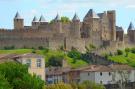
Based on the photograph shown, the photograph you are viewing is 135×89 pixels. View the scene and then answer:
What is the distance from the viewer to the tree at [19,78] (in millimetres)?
59906

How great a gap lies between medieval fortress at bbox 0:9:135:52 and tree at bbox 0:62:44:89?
2885 inches

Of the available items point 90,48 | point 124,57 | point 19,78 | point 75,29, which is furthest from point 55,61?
point 19,78

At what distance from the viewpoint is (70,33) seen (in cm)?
14550

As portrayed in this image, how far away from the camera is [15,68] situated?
61156 millimetres

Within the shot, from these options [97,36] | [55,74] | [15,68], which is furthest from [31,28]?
[15,68]

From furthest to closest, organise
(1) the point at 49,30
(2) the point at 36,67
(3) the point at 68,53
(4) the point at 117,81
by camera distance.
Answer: (1) the point at 49,30 → (3) the point at 68,53 → (4) the point at 117,81 → (2) the point at 36,67

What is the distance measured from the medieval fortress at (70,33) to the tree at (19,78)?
7328 centimetres

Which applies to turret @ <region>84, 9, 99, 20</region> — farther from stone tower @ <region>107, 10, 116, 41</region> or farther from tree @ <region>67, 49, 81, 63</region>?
tree @ <region>67, 49, 81, 63</region>

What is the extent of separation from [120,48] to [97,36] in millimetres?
5059

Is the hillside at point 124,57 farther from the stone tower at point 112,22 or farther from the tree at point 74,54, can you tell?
the tree at point 74,54

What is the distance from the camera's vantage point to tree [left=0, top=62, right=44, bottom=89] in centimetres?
5991

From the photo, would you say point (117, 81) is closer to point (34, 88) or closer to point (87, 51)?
point (34, 88)

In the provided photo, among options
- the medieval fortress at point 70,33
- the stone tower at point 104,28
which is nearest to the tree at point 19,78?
the medieval fortress at point 70,33

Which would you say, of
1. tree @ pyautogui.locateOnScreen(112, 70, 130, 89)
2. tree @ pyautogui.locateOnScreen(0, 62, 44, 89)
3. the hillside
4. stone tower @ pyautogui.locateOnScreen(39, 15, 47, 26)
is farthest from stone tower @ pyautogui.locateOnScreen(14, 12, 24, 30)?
tree @ pyautogui.locateOnScreen(0, 62, 44, 89)
